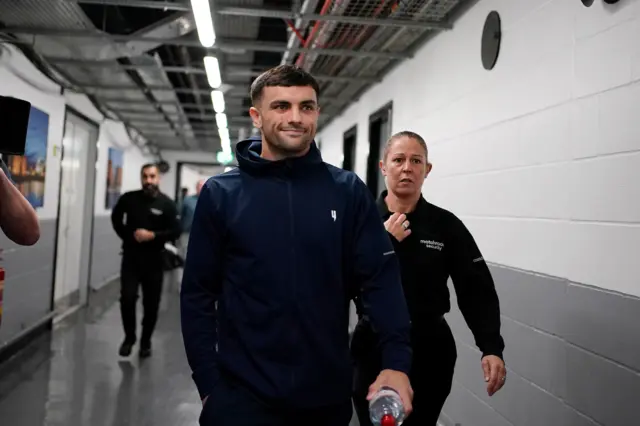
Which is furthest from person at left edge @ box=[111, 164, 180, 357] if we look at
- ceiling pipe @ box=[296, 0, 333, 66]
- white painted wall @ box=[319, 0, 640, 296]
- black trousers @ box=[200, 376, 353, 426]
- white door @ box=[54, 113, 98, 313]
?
black trousers @ box=[200, 376, 353, 426]

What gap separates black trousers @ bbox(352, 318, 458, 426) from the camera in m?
2.03

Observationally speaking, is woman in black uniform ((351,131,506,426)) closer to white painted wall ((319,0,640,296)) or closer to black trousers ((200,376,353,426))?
white painted wall ((319,0,640,296))

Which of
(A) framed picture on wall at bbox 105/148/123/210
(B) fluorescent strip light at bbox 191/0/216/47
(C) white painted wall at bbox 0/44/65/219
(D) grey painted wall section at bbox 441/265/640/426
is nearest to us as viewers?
(D) grey painted wall section at bbox 441/265/640/426

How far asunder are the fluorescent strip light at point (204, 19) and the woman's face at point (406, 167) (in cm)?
163

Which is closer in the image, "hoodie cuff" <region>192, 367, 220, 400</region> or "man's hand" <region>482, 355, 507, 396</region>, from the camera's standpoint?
"hoodie cuff" <region>192, 367, 220, 400</region>

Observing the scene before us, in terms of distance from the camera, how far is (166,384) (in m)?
4.14

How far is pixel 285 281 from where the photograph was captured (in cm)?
146

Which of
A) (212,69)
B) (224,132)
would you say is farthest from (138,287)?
(224,132)

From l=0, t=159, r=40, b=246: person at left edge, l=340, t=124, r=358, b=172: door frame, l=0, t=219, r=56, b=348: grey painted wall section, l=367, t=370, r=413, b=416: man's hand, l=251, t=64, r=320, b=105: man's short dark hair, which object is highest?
l=340, t=124, r=358, b=172: door frame

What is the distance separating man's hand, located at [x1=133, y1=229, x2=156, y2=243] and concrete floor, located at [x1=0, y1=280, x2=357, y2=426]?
101 centimetres

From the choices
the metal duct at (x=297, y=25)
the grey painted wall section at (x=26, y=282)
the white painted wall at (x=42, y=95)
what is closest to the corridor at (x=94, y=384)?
the grey painted wall section at (x=26, y=282)

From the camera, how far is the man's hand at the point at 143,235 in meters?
4.55

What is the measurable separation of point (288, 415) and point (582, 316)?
1330 mm

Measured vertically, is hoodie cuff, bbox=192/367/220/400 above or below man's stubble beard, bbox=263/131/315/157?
below
